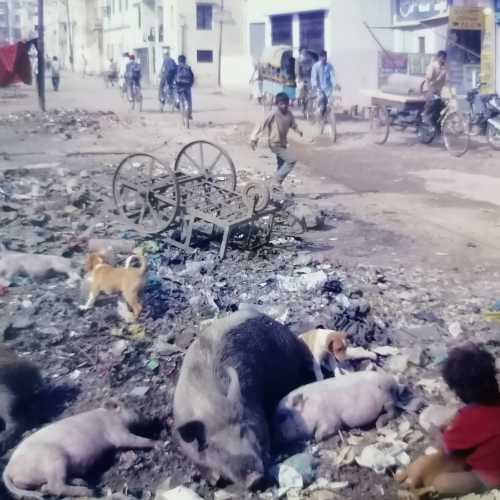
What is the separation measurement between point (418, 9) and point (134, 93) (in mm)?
9522

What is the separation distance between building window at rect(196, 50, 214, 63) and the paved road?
20.9 metres

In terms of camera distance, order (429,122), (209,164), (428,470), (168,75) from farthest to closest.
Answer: (168,75) < (429,122) < (209,164) < (428,470)

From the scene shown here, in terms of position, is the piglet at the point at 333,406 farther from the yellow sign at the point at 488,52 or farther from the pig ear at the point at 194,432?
the yellow sign at the point at 488,52

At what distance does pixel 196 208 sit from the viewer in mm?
7668

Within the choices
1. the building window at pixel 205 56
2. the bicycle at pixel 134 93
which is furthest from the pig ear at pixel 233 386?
the building window at pixel 205 56

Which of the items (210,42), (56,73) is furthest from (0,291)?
(210,42)

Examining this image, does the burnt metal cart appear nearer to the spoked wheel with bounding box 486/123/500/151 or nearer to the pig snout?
the pig snout

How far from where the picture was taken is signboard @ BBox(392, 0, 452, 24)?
66.7 feet

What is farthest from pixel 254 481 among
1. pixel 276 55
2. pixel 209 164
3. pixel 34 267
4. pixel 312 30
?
pixel 312 30

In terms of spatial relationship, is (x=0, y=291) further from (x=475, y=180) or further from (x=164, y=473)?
A: (x=475, y=180)

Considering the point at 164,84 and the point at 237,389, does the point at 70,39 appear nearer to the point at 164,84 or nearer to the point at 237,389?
the point at 164,84

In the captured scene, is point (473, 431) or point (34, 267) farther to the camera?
point (34, 267)

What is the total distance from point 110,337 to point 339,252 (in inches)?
125

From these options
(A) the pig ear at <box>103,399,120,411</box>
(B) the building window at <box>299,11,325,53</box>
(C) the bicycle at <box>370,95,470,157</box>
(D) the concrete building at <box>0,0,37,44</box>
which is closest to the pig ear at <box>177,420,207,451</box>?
(A) the pig ear at <box>103,399,120,411</box>
